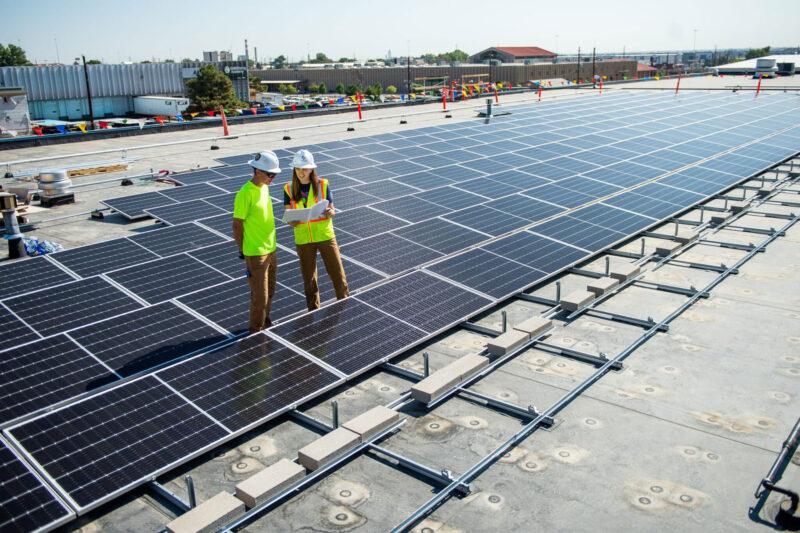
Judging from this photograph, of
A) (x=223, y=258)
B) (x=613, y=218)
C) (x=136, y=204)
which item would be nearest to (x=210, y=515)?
(x=223, y=258)

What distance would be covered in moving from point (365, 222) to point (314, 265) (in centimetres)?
385

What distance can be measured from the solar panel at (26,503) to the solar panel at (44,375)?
1.19 meters

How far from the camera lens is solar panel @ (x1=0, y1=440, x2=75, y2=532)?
5152 mm

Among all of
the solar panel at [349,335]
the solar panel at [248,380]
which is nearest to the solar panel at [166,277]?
the solar panel at [349,335]

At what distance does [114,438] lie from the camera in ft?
20.4

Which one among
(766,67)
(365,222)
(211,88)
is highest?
(211,88)

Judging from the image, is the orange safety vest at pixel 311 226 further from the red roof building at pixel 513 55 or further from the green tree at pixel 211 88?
the red roof building at pixel 513 55

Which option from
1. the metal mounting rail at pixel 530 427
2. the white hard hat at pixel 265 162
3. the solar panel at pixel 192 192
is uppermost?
the white hard hat at pixel 265 162

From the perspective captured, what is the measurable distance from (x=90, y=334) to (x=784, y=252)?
13.7 meters

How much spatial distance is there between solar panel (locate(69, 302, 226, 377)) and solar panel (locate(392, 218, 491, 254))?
192 inches

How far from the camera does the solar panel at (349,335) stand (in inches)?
316

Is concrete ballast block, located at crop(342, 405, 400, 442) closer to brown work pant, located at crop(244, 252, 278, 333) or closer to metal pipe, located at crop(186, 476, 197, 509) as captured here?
metal pipe, located at crop(186, 476, 197, 509)

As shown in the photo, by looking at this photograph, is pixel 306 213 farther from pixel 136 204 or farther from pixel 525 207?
pixel 136 204

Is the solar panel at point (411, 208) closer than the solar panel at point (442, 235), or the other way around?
the solar panel at point (442, 235)
